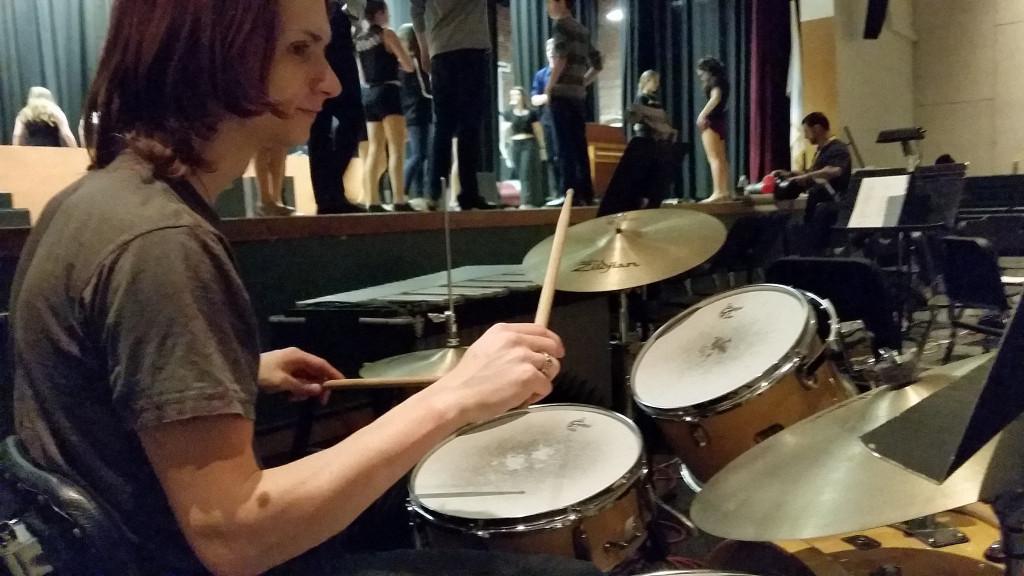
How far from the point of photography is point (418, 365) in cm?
166

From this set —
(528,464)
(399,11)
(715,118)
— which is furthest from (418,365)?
(399,11)

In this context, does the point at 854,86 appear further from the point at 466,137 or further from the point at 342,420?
the point at 342,420

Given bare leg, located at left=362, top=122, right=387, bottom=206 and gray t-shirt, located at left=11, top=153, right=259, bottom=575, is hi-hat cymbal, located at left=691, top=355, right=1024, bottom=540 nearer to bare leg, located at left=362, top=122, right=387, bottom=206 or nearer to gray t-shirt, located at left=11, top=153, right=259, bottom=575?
gray t-shirt, located at left=11, top=153, right=259, bottom=575

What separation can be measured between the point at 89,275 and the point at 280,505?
11.7 inches

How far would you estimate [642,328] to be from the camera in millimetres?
3320

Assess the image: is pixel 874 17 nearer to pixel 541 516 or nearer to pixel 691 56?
pixel 691 56

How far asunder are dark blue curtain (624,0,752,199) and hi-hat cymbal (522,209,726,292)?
677 cm

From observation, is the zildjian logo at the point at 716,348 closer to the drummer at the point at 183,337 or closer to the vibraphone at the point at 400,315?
the vibraphone at the point at 400,315

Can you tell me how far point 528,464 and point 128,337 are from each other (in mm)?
878

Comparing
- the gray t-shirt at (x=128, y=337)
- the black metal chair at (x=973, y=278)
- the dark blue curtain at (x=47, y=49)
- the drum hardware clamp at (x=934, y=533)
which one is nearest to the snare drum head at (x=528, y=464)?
the gray t-shirt at (x=128, y=337)

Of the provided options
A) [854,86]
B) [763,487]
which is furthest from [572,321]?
[854,86]

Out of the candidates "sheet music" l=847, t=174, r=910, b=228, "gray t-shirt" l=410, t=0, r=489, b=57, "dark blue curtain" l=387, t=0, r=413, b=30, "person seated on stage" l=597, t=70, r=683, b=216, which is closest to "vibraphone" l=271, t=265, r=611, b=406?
"person seated on stage" l=597, t=70, r=683, b=216

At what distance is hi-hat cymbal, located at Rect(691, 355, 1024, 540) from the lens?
894 mm

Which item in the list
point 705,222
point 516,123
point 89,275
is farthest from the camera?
point 516,123
